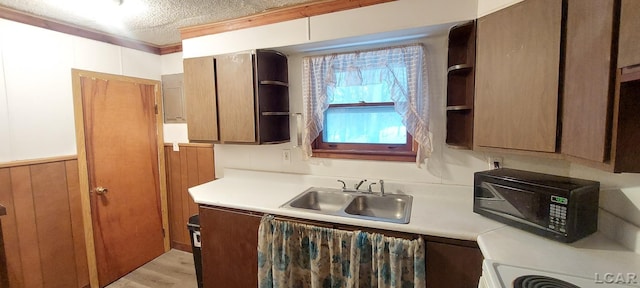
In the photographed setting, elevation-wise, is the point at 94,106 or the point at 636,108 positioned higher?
the point at 94,106

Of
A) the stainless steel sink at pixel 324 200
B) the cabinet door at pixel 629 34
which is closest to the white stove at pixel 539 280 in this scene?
the cabinet door at pixel 629 34

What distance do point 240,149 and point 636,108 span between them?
2.40 meters

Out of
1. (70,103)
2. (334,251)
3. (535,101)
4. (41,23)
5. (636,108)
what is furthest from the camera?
(70,103)

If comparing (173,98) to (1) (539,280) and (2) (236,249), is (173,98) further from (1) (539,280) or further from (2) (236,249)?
(1) (539,280)

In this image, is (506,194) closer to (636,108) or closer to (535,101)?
(535,101)

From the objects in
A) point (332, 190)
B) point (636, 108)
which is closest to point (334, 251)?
point (332, 190)

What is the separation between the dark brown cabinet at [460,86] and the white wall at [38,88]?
2.85m

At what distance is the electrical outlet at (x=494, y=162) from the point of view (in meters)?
1.71

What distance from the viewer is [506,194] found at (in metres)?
1.36

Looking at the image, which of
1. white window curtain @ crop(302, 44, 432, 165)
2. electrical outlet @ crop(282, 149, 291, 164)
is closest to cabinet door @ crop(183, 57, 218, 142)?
electrical outlet @ crop(282, 149, 291, 164)

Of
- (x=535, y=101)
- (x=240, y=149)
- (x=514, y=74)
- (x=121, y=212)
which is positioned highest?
(x=514, y=74)

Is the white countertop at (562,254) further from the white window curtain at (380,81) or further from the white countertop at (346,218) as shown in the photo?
the white window curtain at (380,81)

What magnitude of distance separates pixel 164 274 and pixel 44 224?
102cm

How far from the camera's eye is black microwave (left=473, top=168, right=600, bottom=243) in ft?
3.73
